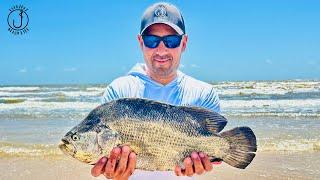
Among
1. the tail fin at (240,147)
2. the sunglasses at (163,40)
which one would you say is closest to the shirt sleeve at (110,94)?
the sunglasses at (163,40)

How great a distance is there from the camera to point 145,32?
349cm

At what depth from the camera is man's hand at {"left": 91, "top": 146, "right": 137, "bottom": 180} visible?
2861mm

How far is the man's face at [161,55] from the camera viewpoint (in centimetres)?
345

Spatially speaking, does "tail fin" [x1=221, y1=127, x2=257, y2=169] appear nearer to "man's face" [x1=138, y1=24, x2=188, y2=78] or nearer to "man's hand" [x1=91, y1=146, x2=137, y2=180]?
"man's hand" [x1=91, y1=146, x2=137, y2=180]

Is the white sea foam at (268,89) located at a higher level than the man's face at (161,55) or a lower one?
lower

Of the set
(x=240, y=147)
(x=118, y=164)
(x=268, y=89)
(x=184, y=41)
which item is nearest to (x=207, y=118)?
(x=240, y=147)

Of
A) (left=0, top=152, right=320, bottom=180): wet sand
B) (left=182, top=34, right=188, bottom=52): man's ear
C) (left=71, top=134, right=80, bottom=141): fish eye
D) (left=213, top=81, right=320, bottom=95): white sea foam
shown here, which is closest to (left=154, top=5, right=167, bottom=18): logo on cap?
(left=182, top=34, right=188, bottom=52): man's ear

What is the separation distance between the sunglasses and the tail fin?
2.67 feet

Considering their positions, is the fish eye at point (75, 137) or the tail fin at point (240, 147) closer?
the fish eye at point (75, 137)

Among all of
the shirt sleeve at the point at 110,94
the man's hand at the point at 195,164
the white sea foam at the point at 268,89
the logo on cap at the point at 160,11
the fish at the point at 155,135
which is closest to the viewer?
the fish at the point at 155,135

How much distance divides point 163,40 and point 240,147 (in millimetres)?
969

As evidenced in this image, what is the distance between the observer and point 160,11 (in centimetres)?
342

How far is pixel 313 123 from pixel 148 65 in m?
11.9

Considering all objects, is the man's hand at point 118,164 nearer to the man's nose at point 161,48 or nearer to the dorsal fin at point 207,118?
the dorsal fin at point 207,118
